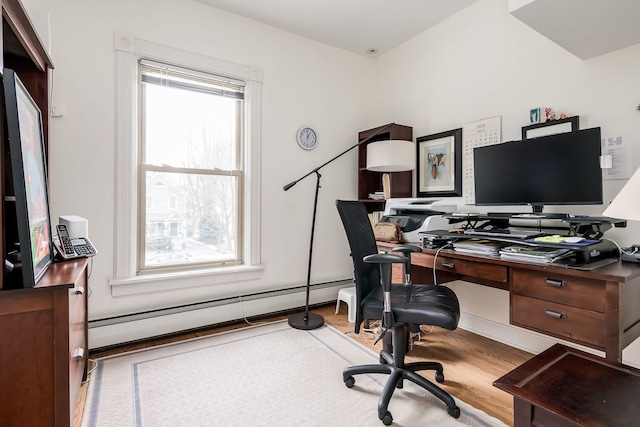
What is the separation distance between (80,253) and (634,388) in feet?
7.02

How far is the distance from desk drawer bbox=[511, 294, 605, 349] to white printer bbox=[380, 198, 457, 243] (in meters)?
0.81

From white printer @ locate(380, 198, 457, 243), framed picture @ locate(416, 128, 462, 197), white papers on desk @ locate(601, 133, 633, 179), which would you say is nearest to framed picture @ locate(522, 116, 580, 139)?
white papers on desk @ locate(601, 133, 633, 179)

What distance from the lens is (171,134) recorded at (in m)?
2.60

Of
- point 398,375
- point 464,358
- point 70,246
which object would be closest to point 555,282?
point 398,375

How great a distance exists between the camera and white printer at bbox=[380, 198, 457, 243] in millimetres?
2361

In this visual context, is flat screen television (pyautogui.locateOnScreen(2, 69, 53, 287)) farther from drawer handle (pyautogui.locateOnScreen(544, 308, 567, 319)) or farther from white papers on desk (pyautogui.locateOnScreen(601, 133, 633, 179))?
white papers on desk (pyautogui.locateOnScreen(601, 133, 633, 179))

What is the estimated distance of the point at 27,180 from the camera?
1.13 meters

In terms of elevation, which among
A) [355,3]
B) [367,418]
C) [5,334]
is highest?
[355,3]

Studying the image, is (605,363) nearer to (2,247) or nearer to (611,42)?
(611,42)

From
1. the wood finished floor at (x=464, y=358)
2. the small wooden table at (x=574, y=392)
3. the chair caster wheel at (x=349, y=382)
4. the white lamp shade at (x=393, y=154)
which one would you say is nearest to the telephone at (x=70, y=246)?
the wood finished floor at (x=464, y=358)

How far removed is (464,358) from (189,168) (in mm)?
2477

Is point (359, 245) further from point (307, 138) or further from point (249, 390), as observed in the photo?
point (307, 138)

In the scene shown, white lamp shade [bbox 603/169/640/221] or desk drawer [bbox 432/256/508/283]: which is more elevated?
white lamp shade [bbox 603/169/640/221]

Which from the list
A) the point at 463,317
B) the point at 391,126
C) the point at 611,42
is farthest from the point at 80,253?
the point at 611,42
